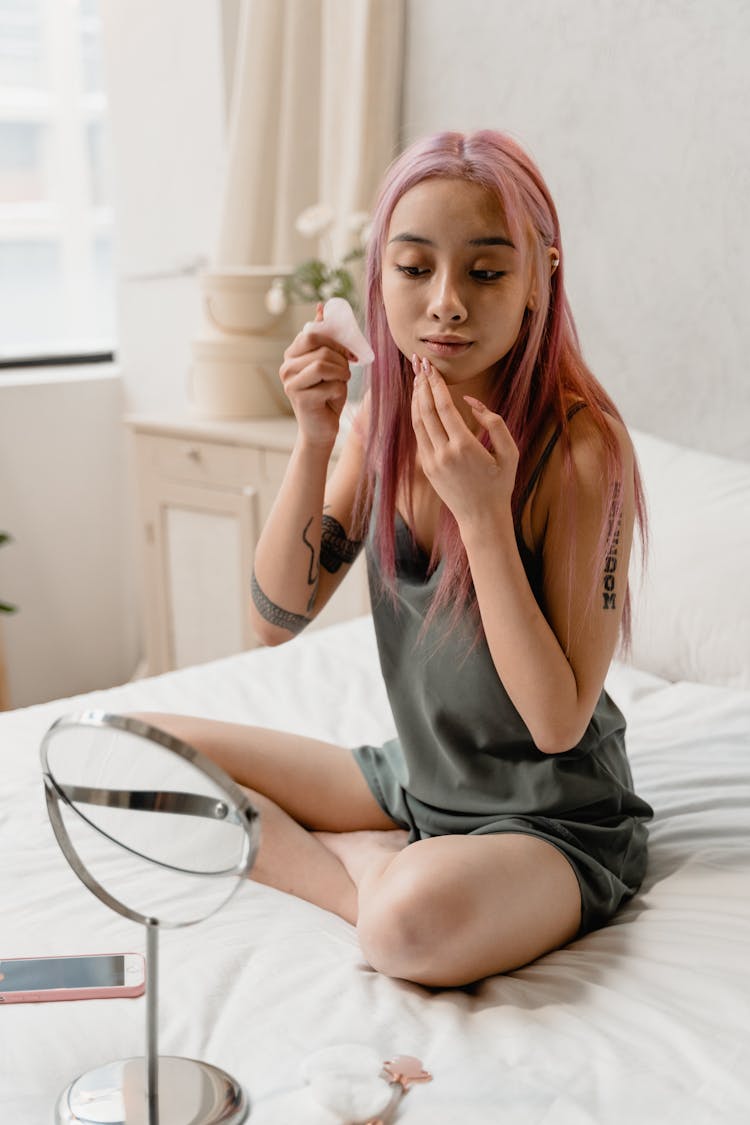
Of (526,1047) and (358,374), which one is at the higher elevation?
(358,374)

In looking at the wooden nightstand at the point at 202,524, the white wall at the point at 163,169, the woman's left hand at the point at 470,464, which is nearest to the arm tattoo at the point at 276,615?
the woman's left hand at the point at 470,464

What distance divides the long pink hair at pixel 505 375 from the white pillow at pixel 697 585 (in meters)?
0.42

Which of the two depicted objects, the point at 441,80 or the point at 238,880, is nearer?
the point at 238,880

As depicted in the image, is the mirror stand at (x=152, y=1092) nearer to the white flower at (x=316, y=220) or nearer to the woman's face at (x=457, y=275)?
the woman's face at (x=457, y=275)

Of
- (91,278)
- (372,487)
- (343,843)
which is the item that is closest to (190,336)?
(91,278)

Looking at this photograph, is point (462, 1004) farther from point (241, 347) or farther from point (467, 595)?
point (241, 347)

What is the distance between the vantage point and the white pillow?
1597mm

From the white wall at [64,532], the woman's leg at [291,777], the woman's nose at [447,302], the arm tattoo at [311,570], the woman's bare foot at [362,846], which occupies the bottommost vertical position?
the white wall at [64,532]

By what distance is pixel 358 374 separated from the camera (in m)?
2.16

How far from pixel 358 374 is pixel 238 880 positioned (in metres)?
1.52

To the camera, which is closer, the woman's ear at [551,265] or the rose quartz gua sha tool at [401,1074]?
the rose quartz gua sha tool at [401,1074]

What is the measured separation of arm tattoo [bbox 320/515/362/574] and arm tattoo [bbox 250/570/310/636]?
0.21ft

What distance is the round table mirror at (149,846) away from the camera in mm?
707

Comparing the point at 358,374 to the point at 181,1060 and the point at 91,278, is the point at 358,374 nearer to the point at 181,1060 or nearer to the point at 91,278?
the point at 91,278
